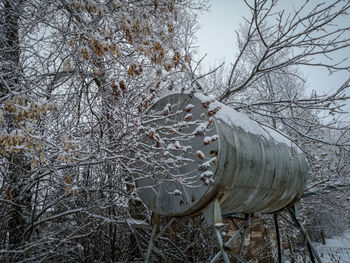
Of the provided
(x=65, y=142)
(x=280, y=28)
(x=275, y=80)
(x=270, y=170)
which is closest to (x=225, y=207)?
(x=270, y=170)

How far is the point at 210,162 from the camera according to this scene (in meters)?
2.89

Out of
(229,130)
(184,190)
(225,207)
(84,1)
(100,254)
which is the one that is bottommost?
(100,254)

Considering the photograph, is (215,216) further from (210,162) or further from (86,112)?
(86,112)

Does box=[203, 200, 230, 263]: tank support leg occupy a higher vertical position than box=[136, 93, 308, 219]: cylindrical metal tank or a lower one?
lower

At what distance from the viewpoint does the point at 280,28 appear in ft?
13.9

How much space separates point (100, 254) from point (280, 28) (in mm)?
5529

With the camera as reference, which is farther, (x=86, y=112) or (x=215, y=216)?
(x=86, y=112)

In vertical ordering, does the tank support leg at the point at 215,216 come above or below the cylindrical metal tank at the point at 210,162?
below

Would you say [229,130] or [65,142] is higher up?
[229,130]

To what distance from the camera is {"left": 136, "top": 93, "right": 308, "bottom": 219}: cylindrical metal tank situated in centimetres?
294

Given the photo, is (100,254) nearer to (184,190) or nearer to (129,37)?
(184,190)

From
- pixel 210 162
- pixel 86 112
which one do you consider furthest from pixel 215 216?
pixel 86 112

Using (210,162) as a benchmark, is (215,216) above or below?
below

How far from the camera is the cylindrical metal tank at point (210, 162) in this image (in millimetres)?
2939
